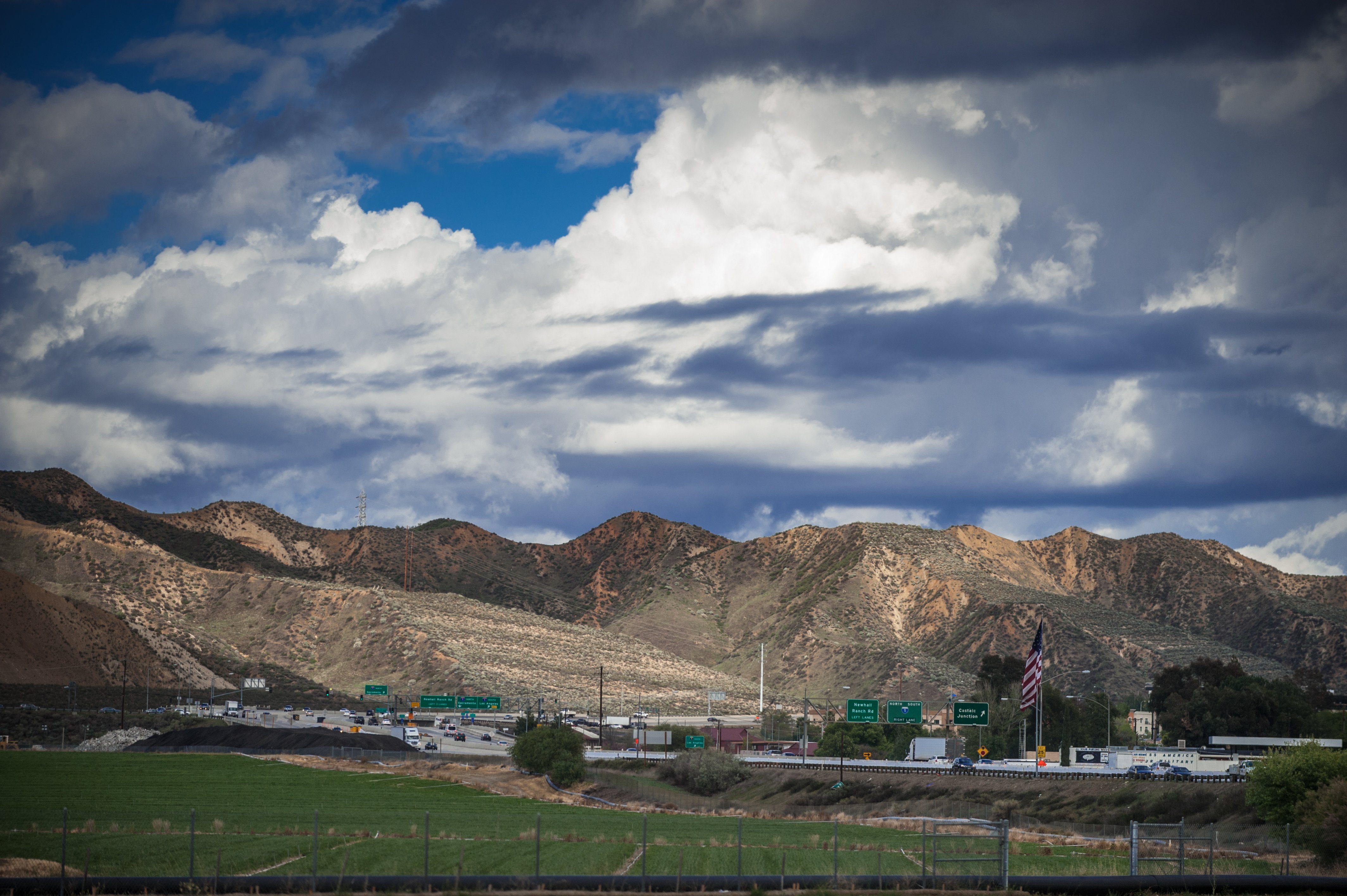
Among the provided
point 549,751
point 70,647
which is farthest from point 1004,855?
point 70,647

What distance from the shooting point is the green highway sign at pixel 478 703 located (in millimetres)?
162125

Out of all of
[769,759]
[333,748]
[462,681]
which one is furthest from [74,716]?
[769,759]

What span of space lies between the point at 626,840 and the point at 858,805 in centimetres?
4174

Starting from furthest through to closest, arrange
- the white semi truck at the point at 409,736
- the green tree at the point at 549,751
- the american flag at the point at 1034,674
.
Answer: the white semi truck at the point at 409,736 < the green tree at the point at 549,751 < the american flag at the point at 1034,674

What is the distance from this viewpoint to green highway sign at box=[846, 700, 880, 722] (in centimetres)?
14288

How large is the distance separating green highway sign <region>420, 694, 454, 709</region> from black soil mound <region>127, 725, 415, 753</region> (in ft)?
77.7

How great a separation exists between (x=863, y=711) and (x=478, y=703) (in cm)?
4963

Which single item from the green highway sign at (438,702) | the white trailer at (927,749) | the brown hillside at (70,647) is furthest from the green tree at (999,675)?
the brown hillside at (70,647)

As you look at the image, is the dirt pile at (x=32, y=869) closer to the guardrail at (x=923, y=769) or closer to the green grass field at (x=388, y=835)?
the green grass field at (x=388, y=835)

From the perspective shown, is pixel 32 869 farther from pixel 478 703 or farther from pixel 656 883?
pixel 478 703

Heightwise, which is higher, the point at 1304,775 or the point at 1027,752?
the point at 1304,775

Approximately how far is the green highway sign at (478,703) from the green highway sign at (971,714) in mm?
60213

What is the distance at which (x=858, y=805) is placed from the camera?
312 ft

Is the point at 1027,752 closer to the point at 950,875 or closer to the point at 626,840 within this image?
the point at 626,840
